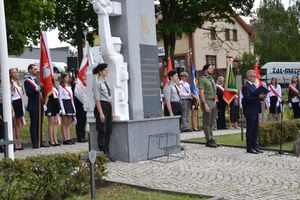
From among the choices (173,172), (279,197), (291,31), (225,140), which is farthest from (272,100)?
(291,31)

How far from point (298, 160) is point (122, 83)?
13.7ft

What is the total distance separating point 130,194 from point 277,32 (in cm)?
4698

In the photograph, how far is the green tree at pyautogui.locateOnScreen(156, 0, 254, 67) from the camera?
105ft

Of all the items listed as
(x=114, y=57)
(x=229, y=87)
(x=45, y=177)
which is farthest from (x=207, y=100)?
(x=45, y=177)

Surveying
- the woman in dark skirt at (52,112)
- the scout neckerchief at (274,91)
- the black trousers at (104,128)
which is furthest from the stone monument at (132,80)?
the scout neckerchief at (274,91)

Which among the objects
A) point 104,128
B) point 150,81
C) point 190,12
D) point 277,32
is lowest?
point 104,128

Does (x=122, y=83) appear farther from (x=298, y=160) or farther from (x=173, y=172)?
(x=298, y=160)

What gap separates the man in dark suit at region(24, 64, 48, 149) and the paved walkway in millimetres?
1308

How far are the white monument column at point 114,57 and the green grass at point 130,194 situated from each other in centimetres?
321

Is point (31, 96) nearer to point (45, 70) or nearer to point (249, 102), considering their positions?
point (45, 70)

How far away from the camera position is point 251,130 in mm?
12336

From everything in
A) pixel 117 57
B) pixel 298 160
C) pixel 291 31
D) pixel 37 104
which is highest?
pixel 291 31

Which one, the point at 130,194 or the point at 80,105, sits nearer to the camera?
the point at 130,194

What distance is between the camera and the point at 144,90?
1194 centimetres
